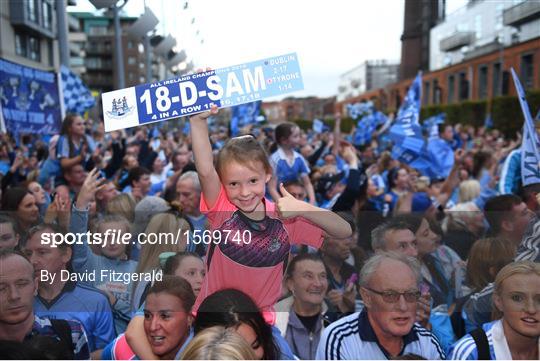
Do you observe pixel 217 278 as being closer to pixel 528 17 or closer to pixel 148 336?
pixel 148 336

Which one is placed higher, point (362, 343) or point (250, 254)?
point (250, 254)

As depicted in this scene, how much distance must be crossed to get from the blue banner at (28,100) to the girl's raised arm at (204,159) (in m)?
4.78

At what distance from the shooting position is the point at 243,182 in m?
2.55

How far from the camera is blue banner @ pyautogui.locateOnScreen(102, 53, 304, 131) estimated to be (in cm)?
265

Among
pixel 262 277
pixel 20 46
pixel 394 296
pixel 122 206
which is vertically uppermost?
pixel 20 46

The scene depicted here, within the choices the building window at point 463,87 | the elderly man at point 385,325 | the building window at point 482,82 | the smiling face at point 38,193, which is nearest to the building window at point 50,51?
the building window at point 463,87

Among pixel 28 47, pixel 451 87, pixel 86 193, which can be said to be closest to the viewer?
pixel 86 193

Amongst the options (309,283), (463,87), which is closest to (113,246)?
(309,283)

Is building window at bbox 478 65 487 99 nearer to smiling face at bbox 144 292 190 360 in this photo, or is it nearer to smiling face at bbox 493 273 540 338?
smiling face at bbox 493 273 540 338

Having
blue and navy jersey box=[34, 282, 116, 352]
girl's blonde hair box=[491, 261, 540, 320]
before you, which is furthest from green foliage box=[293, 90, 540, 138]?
blue and navy jersey box=[34, 282, 116, 352]

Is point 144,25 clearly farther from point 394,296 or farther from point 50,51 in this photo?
point 50,51

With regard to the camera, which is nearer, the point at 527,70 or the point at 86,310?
the point at 86,310

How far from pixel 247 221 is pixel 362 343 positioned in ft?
2.48

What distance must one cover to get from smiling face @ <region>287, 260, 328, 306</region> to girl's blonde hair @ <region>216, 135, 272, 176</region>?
589mm
